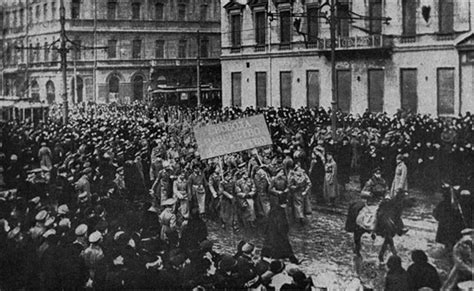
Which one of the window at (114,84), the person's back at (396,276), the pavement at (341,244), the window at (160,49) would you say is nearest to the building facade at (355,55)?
the pavement at (341,244)

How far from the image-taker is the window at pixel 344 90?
34656 mm

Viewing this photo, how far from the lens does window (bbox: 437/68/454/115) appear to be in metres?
28.2

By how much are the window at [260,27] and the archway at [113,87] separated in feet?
69.1

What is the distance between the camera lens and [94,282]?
9.92m

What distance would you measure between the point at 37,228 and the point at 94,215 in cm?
119

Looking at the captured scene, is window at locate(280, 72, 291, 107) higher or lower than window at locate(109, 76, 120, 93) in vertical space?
lower

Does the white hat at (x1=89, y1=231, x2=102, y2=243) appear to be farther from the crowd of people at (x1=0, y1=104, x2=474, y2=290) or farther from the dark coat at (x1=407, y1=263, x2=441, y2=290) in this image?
the dark coat at (x1=407, y1=263, x2=441, y2=290)

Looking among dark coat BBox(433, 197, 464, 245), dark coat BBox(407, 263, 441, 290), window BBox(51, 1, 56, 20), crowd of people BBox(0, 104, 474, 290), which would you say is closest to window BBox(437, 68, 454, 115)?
crowd of people BBox(0, 104, 474, 290)

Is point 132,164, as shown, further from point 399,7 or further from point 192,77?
point 192,77

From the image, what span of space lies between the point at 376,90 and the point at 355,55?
Answer: 7.09 ft

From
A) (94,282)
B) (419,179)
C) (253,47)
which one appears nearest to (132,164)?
(419,179)

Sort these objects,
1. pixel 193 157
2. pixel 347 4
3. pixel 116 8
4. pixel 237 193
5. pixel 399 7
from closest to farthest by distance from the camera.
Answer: pixel 237 193 < pixel 193 157 < pixel 399 7 < pixel 347 4 < pixel 116 8

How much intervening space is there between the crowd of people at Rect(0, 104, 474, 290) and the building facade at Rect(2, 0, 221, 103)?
27.1m

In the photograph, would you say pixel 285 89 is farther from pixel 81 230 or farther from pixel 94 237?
pixel 94 237
